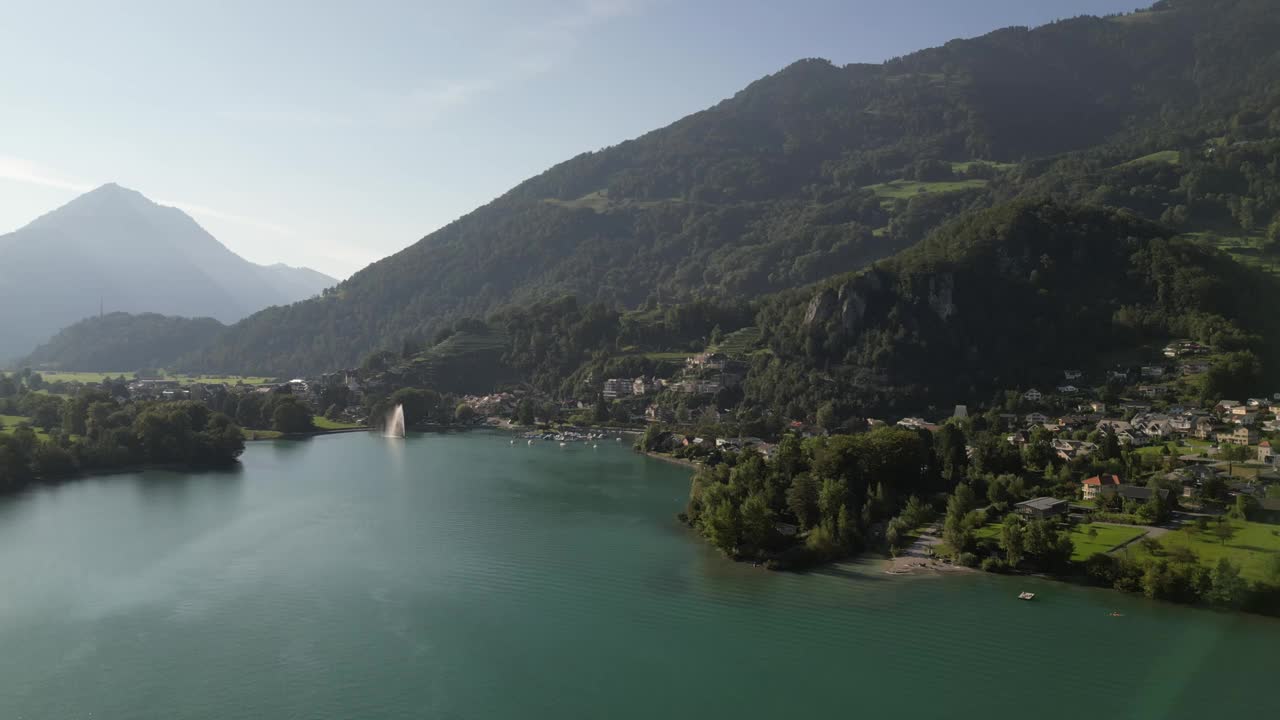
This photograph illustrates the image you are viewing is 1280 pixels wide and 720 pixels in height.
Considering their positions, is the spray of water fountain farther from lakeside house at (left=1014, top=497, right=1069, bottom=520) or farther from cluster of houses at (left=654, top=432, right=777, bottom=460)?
lakeside house at (left=1014, top=497, right=1069, bottom=520)

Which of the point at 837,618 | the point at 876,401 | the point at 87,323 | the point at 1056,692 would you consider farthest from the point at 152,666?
the point at 87,323

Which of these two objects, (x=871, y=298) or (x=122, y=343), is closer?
(x=871, y=298)

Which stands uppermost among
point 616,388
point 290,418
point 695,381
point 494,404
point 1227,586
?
point 695,381

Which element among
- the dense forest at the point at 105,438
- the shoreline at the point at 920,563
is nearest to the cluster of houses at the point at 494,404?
the dense forest at the point at 105,438

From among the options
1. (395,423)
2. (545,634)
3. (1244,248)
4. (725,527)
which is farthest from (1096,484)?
(395,423)

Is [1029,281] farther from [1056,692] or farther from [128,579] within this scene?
[128,579]

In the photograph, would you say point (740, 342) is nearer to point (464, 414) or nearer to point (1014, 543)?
point (464, 414)
